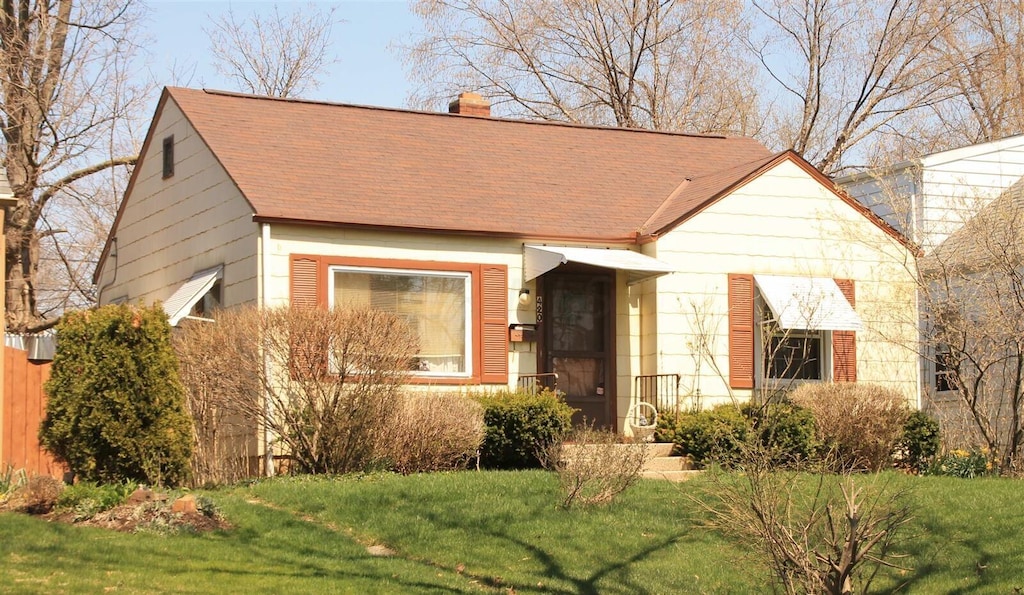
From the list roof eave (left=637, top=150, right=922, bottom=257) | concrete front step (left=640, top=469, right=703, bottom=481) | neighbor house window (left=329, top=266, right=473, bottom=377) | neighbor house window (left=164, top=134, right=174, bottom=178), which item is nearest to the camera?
concrete front step (left=640, top=469, right=703, bottom=481)

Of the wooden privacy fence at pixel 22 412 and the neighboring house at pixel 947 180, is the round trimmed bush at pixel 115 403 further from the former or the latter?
the neighboring house at pixel 947 180

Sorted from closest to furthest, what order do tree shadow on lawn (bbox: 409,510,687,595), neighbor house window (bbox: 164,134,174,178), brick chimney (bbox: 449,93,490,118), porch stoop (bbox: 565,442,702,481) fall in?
tree shadow on lawn (bbox: 409,510,687,595)
porch stoop (bbox: 565,442,702,481)
neighbor house window (bbox: 164,134,174,178)
brick chimney (bbox: 449,93,490,118)

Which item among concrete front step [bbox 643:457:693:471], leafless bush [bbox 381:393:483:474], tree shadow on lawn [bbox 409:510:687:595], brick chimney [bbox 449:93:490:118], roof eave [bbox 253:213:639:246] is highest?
brick chimney [bbox 449:93:490:118]

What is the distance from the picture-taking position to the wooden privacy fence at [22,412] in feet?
45.6

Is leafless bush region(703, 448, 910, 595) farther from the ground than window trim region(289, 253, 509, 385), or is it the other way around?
window trim region(289, 253, 509, 385)

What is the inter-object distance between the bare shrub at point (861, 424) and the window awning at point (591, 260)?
2.54 meters

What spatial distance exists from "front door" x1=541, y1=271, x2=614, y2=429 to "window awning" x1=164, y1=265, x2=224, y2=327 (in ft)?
14.0

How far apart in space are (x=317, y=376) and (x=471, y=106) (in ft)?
27.8

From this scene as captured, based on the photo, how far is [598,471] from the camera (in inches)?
442

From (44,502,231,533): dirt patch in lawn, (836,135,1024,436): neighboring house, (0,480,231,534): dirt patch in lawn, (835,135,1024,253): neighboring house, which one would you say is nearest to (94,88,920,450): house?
(836,135,1024,436): neighboring house

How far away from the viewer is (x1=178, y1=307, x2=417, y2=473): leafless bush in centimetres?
1283

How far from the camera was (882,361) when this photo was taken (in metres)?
16.9

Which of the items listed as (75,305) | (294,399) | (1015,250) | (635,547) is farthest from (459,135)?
(75,305)

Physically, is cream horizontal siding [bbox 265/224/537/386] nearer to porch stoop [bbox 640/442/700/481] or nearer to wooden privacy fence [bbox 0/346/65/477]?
porch stoop [bbox 640/442/700/481]
